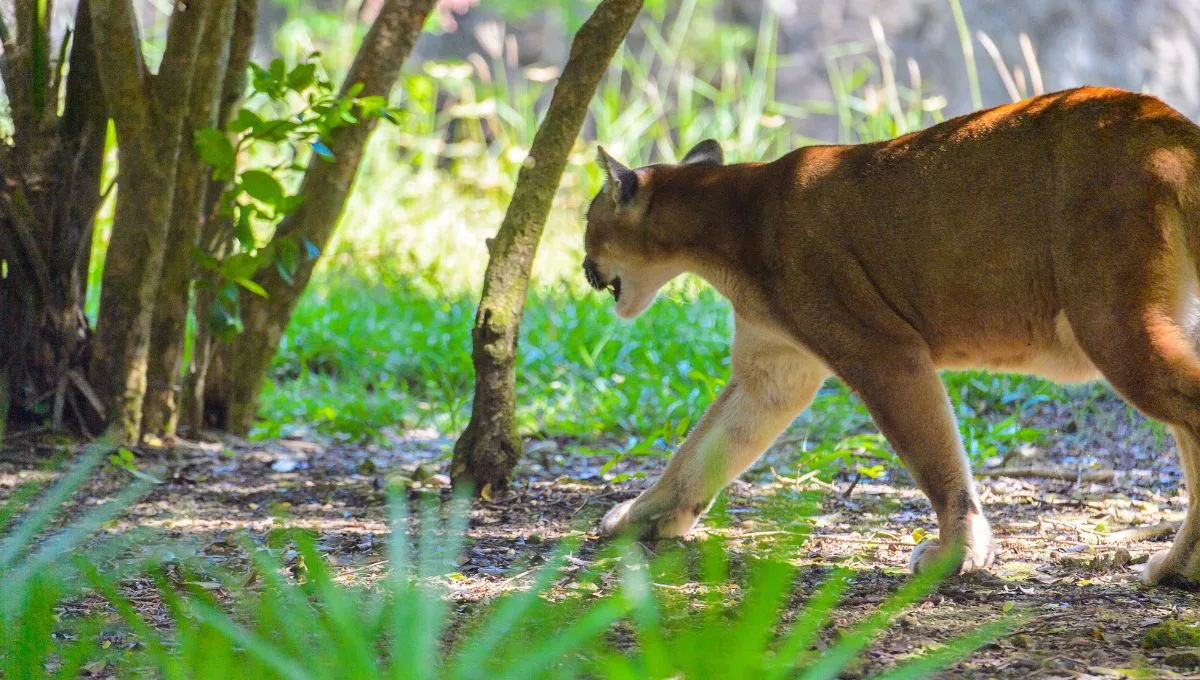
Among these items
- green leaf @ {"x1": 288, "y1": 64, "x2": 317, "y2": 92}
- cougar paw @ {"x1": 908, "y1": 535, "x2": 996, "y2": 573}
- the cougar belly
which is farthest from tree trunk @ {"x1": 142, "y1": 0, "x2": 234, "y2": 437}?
cougar paw @ {"x1": 908, "y1": 535, "x2": 996, "y2": 573}

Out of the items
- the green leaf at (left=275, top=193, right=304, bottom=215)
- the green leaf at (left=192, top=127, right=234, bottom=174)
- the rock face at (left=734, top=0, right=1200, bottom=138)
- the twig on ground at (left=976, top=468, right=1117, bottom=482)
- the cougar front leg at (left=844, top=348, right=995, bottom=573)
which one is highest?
the rock face at (left=734, top=0, right=1200, bottom=138)

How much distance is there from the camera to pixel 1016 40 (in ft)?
37.6

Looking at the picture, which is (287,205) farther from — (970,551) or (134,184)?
(970,551)

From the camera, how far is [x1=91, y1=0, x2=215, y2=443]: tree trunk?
461 cm

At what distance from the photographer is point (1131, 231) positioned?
10.4 ft

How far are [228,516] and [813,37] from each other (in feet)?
33.2

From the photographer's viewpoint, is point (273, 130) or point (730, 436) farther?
point (273, 130)

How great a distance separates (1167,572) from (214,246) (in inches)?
147

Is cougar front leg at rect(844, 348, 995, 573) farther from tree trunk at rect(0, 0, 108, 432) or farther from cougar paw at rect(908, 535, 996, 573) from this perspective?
tree trunk at rect(0, 0, 108, 432)

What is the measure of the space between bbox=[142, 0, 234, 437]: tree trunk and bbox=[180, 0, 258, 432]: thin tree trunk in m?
0.08

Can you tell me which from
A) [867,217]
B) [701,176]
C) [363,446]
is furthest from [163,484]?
[867,217]

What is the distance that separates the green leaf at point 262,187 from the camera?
4.62m

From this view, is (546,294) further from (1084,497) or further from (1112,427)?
(1084,497)

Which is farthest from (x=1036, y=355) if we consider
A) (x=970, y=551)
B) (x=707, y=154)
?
(x=707, y=154)
